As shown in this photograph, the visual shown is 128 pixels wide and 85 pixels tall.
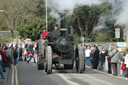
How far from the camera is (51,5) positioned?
76.6ft

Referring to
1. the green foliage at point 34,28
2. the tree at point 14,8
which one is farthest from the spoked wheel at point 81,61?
the tree at point 14,8

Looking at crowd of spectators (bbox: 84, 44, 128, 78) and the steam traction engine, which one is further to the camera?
the steam traction engine

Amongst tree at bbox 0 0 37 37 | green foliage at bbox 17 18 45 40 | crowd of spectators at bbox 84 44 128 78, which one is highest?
tree at bbox 0 0 37 37

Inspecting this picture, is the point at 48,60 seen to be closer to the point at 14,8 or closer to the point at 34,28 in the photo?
the point at 34,28

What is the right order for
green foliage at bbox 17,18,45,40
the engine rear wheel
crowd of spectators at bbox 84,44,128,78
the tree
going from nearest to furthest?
crowd of spectators at bbox 84,44,128,78
the engine rear wheel
green foliage at bbox 17,18,45,40
the tree

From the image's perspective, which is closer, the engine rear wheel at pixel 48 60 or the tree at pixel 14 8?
the engine rear wheel at pixel 48 60

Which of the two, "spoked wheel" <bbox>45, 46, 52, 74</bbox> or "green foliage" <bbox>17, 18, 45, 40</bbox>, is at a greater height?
"green foliage" <bbox>17, 18, 45, 40</bbox>

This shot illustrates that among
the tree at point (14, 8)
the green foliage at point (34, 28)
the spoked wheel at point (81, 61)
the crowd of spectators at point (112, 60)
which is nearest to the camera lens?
the crowd of spectators at point (112, 60)

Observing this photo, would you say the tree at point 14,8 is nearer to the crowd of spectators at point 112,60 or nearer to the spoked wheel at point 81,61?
the crowd of spectators at point 112,60

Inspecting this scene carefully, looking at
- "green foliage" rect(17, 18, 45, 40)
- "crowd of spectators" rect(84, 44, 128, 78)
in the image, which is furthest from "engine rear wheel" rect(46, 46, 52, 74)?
"green foliage" rect(17, 18, 45, 40)

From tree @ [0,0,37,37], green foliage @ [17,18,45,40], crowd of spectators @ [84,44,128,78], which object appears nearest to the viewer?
crowd of spectators @ [84,44,128,78]

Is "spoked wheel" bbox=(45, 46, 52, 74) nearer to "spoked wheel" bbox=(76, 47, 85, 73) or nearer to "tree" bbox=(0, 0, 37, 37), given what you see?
"spoked wheel" bbox=(76, 47, 85, 73)

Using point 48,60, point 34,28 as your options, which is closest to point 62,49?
point 48,60

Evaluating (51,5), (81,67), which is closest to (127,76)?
(81,67)
